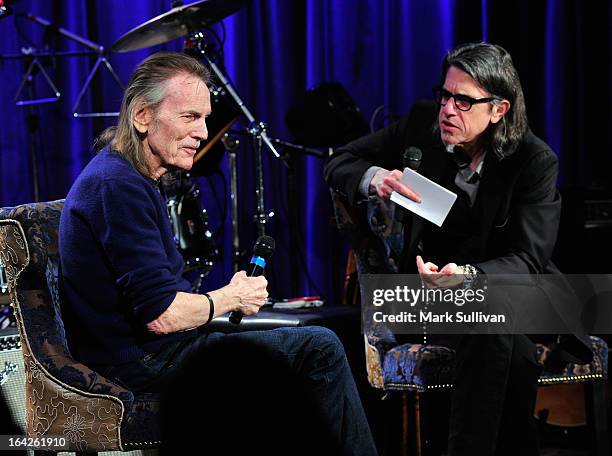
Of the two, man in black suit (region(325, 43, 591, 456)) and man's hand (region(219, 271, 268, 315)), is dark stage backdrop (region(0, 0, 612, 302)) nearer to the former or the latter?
man in black suit (region(325, 43, 591, 456))

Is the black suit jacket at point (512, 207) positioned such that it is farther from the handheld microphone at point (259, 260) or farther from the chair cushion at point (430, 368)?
the handheld microphone at point (259, 260)

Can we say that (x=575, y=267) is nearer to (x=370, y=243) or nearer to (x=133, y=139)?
(x=370, y=243)

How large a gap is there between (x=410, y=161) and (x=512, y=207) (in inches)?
14.5

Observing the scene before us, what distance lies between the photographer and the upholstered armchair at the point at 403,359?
8.21 ft

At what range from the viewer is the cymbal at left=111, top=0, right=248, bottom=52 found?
3.57 meters

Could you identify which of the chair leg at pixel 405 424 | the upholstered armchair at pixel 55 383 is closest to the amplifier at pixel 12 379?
the upholstered armchair at pixel 55 383

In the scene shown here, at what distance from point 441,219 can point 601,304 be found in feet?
2.24

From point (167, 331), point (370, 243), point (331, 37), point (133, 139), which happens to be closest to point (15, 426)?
point (167, 331)

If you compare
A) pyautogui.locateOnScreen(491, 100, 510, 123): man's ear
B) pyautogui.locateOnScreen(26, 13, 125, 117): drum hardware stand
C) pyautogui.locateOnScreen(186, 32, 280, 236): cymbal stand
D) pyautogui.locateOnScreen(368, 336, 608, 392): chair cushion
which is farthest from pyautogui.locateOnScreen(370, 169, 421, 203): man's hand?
pyautogui.locateOnScreen(26, 13, 125, 117): drum hardware stand

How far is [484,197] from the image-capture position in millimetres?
2584

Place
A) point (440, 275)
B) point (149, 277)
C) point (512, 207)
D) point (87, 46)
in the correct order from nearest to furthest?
1. point (149, 277)
2. point (440, 275)
3. point (512, 207)
4. point (87, 46)

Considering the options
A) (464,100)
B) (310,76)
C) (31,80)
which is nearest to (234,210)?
(310,76)

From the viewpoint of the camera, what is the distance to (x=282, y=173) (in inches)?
176

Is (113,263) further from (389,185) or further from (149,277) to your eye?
(389,185)
